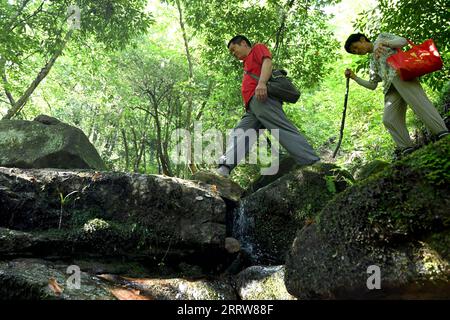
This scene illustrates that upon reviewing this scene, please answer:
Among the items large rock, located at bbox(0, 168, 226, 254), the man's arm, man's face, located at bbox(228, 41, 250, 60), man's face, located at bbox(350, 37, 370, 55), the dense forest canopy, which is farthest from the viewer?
the dense forest canopy

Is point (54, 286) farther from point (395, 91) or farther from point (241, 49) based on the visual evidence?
point (395, 91)

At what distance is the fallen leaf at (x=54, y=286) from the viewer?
3.38 m

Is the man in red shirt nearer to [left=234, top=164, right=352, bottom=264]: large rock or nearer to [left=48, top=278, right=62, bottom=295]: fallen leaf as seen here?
[left=234, top=164, right=352, bottom=264]: large rock

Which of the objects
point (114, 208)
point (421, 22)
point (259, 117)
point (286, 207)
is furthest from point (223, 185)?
point (421, 22)

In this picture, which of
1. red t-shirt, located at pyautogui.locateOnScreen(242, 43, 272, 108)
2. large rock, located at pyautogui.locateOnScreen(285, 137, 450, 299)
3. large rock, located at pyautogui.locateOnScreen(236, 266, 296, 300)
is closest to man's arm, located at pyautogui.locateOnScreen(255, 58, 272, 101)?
red t-shirt, located at pyautogui.locateOnScreen(242, 43, 272, 108)

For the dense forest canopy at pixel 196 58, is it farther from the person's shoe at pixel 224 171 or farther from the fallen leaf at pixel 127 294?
→ the fallen leaf at pixel 127 294

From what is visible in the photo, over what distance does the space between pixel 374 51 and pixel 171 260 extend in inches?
164

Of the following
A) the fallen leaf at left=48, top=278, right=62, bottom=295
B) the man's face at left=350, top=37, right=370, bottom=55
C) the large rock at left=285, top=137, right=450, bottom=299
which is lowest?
the fallen leaf at left=48, top=278, right=62, bottom=295

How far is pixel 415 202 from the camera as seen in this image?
2934mm

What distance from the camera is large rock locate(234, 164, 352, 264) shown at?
5.51 m

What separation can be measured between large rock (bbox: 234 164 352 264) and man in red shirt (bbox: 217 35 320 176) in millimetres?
330

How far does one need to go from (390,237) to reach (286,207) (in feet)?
8.79

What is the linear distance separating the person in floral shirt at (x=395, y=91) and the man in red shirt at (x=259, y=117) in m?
1.19

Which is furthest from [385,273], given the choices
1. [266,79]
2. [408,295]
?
[266,79]
